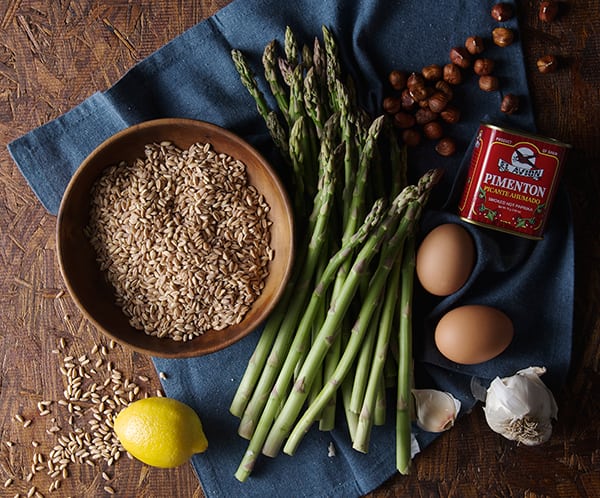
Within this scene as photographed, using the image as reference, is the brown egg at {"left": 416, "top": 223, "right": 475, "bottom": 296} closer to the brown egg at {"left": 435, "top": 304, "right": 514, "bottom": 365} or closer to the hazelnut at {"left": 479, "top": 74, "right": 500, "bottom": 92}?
the brown egg at {"left": 435, "top": 304, "right": 514, "bottom": 365}

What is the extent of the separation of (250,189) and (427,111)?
15.7 inches

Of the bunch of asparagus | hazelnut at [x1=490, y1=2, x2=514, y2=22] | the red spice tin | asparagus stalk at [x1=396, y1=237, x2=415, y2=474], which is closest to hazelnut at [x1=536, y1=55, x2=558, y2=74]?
hazelnut at [x1=490, y1=2, x2=514, y2=22]

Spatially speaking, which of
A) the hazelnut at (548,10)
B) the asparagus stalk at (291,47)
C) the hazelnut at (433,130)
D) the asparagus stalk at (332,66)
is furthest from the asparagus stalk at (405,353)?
the hazelnut at (548,10)

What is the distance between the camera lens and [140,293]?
4.54 feet

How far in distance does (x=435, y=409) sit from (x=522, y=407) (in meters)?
0.18

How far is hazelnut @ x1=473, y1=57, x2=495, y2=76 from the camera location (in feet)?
4.60

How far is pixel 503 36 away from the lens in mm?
1396

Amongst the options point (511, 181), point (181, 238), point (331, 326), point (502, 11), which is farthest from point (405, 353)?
point (502, 11)

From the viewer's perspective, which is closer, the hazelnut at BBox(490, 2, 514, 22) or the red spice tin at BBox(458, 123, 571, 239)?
the red spice tin at BBox(458, 123, 571, 239)

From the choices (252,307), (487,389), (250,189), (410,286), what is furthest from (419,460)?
(250,189)

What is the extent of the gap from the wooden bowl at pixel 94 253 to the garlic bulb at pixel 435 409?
386mm

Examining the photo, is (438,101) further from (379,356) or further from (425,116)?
(379,356)

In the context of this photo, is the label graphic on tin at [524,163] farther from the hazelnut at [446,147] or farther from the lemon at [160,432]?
the lemon at [160,432]

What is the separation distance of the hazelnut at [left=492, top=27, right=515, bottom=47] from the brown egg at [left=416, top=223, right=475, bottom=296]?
39 cm
